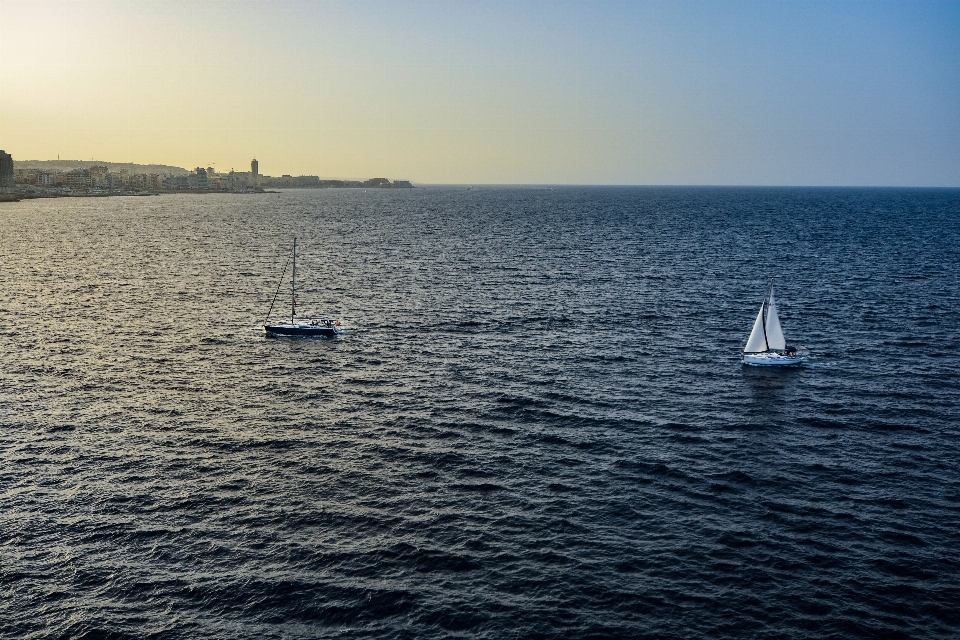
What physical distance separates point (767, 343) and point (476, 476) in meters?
43.2

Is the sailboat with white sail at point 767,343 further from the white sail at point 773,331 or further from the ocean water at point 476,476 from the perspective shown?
the ocean water at point 476,476

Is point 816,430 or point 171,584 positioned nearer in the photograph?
→ point 171,584

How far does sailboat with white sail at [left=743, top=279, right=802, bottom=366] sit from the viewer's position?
79.9m

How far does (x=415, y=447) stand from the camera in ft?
189

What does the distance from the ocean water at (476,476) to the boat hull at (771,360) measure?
181cm

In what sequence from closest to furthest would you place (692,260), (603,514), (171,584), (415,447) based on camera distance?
(171,584) → (603,514) → (415,447) → (692,260)

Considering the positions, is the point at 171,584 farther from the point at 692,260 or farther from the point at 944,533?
the point at 692,260

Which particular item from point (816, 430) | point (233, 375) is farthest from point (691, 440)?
point (233, 375)

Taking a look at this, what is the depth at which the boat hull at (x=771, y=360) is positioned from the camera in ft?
260

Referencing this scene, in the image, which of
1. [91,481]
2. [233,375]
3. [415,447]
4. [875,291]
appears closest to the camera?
[91,481]

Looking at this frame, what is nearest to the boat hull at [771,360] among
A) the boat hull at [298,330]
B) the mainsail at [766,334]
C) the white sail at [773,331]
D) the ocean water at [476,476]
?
the mainsail at [766,334]

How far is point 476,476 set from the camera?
5272 cm

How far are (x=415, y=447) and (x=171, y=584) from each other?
21378mm

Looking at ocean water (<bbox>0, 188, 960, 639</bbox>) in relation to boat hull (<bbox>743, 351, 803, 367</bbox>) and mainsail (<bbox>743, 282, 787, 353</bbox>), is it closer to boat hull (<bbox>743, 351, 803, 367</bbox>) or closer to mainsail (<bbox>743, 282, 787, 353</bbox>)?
boat hull (<bbox>743, 351, 803, 367</bbox>)
